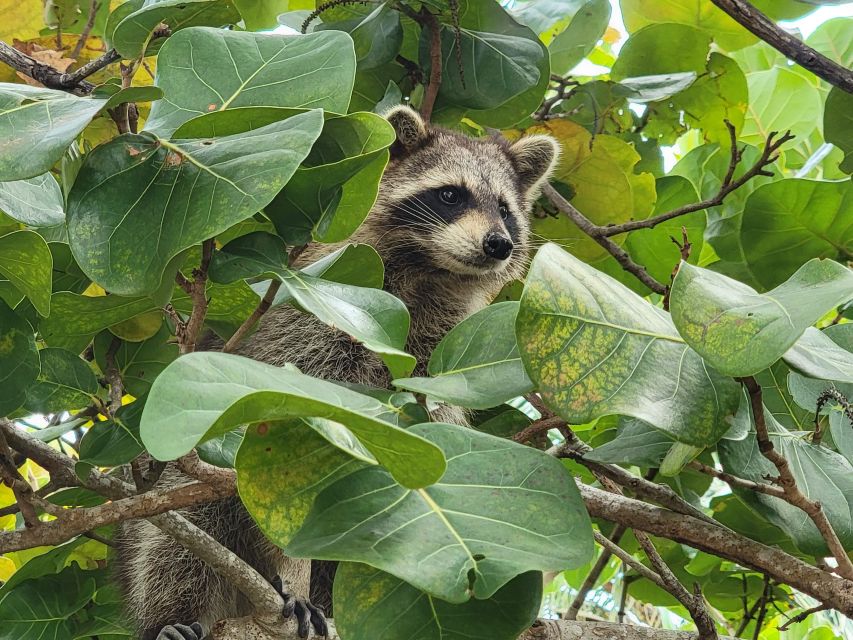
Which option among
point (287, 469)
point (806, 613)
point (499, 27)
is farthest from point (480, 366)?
point (499, 27)

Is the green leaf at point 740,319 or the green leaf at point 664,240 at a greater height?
the green leaf at point 740,319

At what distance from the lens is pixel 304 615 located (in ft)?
7.52

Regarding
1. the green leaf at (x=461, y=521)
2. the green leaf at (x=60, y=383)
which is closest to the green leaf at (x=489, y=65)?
the green leaf at (x=60, y=383)

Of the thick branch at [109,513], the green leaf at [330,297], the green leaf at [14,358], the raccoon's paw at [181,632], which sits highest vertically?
the green leaf at [330,297]

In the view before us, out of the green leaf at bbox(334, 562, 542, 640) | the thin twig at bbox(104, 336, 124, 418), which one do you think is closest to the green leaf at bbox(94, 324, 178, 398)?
the thin twig at bbox(104, 336, 124, 418)

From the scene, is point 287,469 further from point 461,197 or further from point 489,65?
point 461,197

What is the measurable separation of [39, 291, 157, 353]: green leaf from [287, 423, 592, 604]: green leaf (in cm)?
65

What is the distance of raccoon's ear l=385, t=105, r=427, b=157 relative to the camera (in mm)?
3125

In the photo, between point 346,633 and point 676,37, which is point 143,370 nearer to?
point 346,633

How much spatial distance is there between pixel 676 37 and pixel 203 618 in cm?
234

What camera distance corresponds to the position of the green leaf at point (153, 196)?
127cm

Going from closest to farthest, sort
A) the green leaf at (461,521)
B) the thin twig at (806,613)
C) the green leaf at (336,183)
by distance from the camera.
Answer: the green leaf at (461,521) → the green leaf at (336,183) → the thin twig at (806,613)

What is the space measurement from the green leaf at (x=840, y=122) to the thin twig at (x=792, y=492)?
4.03 feet

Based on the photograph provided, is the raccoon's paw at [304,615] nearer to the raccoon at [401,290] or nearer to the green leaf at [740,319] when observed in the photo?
the raccoon at [401,290]
